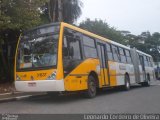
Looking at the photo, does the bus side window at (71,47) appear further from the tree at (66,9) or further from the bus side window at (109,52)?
the tree at (66,9)

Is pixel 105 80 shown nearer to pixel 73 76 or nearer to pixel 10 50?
pixel 73 76

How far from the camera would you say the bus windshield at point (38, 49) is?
11.3 m

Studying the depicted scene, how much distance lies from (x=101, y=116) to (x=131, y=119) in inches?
33.0

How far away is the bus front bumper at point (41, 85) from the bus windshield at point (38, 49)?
0.60 m

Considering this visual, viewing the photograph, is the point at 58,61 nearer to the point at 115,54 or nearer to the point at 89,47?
the point at 89,47

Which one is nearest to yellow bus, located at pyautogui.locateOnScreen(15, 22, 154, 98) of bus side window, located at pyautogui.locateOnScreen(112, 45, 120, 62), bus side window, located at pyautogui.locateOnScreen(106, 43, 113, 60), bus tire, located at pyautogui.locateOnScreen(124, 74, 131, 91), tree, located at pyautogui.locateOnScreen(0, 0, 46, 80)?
bus side window, located at pyautogui.locateOnScreen(106, 43, 113, 60)

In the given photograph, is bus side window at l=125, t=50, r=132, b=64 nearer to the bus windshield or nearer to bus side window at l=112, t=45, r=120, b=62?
bus side window at l=112, t=45, r=120, b=62

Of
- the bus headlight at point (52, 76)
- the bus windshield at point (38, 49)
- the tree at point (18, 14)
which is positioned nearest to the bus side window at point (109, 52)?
the tree at point (18, 14)

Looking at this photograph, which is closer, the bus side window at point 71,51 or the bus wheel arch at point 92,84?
the bus side window at point 71,51

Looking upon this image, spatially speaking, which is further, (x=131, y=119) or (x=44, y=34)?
Result: (x=44, y=34)

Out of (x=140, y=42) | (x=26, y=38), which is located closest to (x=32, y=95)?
(x=26, y=38)

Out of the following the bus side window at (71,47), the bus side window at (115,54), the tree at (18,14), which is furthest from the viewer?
the bus side window at (115,54)

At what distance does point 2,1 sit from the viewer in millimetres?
15125

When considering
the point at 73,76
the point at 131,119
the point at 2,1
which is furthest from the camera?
the point at 2,1
